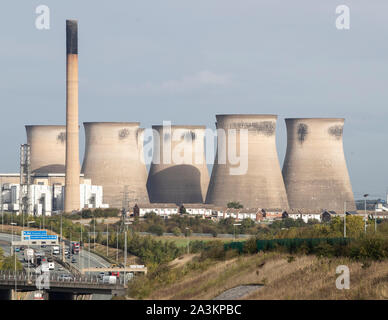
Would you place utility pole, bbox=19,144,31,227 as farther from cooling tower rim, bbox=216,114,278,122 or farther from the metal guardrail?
the metal guardrail

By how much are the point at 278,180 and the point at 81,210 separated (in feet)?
61.1

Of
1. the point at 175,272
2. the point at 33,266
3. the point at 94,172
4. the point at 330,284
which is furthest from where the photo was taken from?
the point at 94,172

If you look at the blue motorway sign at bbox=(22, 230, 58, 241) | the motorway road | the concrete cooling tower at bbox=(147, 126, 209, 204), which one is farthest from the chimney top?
the blue motorway sign at bbox=(22, 230, 58, 241)

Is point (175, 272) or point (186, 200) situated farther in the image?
point (186, 200)

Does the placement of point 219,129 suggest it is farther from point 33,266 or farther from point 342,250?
point 342,250

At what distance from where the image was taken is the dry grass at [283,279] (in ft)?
75.0

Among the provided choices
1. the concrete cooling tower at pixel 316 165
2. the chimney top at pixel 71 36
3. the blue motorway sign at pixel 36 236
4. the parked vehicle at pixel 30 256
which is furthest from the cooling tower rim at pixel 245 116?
the parked vehicle at pixel 30 256

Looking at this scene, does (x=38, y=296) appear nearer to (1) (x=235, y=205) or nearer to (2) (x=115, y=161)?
(1) (x=235, y=205)

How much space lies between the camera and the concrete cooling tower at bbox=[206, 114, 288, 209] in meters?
86.1

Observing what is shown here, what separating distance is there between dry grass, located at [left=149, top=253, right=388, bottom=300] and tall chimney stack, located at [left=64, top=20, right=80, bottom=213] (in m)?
46.0

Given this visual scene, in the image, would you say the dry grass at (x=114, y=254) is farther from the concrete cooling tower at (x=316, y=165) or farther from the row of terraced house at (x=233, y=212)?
the concrete cooling tower at (x=316, y=165)

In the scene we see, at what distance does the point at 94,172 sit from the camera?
9456 centimetres

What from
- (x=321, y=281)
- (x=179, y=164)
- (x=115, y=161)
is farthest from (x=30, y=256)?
(x=179, y=164)
